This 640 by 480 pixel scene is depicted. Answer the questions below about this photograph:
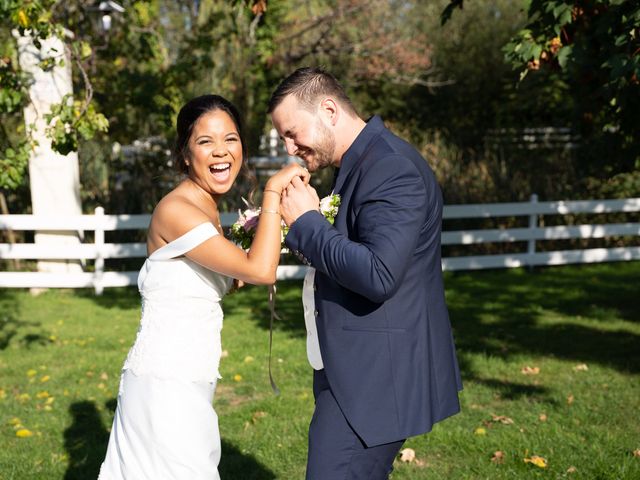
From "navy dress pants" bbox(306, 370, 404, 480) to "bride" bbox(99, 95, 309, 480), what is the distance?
0.64 metres

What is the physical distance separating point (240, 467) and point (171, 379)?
8.12ft

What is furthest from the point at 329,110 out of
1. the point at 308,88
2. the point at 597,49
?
the point at 597,49

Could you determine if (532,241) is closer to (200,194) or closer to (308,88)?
(200,194)

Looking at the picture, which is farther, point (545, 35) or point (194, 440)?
point (545, 35)

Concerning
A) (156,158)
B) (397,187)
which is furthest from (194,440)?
(156,158)

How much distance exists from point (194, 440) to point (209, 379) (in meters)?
0.26

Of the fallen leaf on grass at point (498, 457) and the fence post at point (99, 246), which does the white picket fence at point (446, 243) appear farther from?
the fallen leaf on grass at point (498, 457)

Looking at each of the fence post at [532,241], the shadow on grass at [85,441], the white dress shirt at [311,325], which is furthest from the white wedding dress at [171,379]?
the fence post at [532,241]

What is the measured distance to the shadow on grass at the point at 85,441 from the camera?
5965 mm

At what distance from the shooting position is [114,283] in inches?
518

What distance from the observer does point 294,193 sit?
3.30 metres

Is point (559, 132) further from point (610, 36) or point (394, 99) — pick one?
point (610, 36)

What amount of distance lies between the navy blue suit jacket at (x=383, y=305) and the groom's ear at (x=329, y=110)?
4.8 inches

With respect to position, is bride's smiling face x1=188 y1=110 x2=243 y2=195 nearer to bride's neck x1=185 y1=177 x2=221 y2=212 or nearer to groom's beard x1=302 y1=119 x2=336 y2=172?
bride's neck x1=185 y1=177 x2=221 y2=212
